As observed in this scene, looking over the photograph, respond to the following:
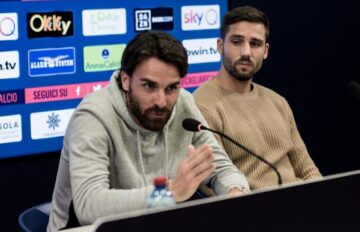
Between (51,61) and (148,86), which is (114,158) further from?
(51,61)

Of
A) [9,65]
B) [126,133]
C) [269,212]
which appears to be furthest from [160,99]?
[9,65]

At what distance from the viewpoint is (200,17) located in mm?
4273

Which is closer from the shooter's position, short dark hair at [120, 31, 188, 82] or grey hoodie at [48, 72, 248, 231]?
grey hoodie at [48, 72, 248, 231]

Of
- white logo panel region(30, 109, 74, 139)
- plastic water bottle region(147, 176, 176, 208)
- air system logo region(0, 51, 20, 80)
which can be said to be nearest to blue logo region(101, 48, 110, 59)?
white logo panel region(30, 109, 74, 139)

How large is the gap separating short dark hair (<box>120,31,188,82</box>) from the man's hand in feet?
1.28

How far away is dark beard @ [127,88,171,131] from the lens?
2445 millimetres

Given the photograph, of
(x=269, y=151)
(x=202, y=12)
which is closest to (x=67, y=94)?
(x=202, y=12)

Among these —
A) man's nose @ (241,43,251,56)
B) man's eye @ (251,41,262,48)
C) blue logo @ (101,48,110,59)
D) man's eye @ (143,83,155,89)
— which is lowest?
blue logo @ (101,48,110,59)

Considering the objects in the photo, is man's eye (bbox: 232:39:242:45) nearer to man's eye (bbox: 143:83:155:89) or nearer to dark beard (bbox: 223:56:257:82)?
dark beard (bbox: 223:56:257:82)

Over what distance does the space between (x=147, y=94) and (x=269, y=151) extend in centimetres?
83

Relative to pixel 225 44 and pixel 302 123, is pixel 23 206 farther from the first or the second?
pixel 302 123

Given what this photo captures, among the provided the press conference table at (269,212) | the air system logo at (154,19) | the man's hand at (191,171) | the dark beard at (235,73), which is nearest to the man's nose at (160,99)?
the man's hand at (191,171)

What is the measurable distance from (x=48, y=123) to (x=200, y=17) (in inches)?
43.4

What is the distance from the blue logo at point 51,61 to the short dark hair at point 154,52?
4.37 ft
